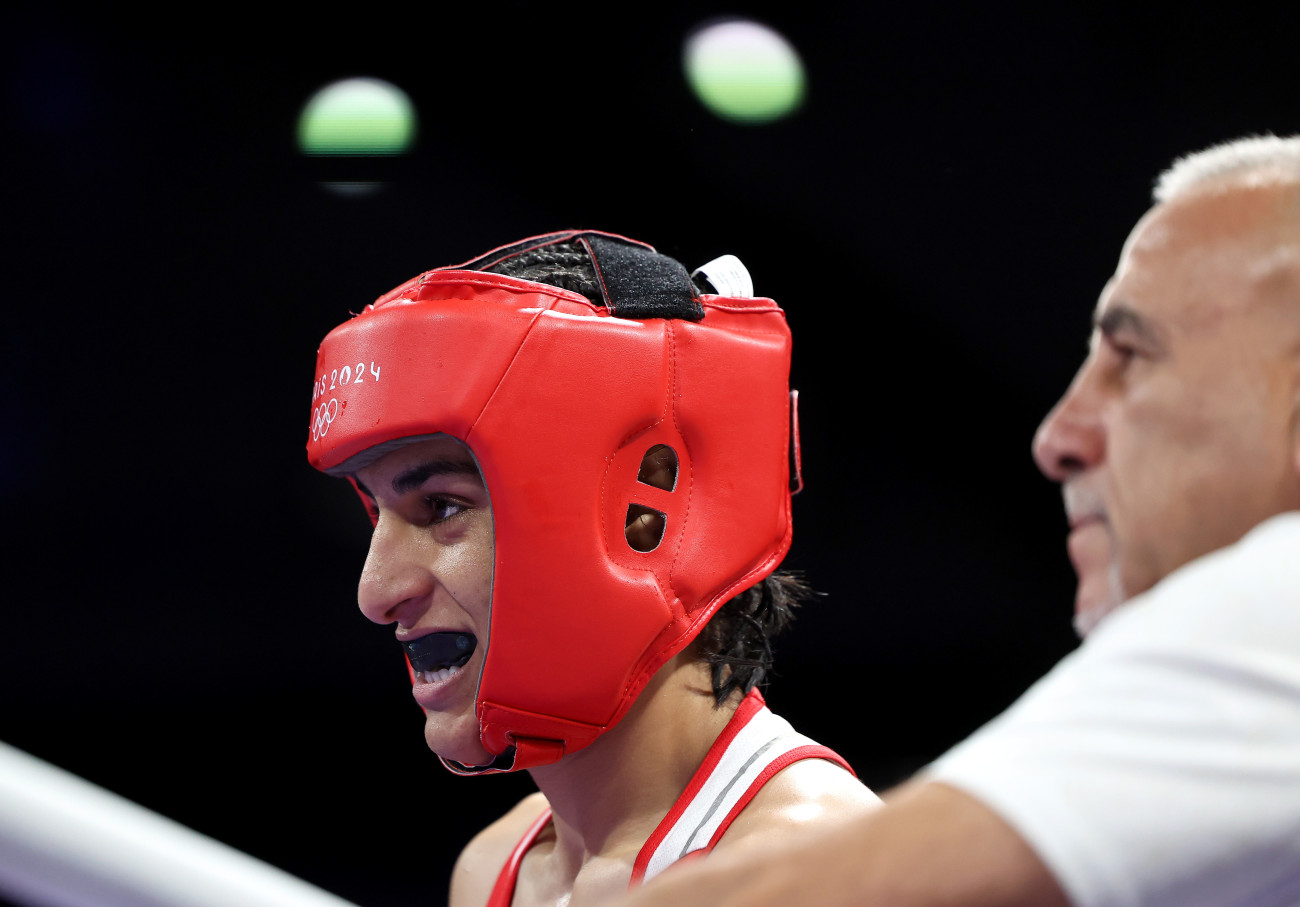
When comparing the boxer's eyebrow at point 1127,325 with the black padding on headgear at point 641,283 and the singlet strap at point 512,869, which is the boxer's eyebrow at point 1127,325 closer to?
the black padding on headgear at point 641,283

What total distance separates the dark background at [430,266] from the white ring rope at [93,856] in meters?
2.35

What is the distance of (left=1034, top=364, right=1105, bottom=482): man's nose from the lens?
88 centimetres

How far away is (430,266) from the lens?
2848 mm

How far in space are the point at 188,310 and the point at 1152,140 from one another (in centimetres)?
247

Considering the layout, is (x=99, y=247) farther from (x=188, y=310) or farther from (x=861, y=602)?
(x=861, y=602)

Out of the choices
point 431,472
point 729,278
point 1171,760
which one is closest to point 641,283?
point 729,278

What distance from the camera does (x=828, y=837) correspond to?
2.05 ft

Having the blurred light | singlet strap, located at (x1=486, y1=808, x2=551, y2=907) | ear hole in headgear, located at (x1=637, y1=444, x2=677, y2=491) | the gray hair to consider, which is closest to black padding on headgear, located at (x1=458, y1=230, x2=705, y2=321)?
ear hole in headgear, located at (x1=637, y1=444, x2=677, y2=491)

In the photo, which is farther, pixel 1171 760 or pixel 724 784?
pixel 724 784

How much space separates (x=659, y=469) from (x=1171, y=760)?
3.43 feet

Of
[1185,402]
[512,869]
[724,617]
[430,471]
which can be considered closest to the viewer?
[1185,402]

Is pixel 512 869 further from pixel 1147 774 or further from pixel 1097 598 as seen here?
pixel 1147 774

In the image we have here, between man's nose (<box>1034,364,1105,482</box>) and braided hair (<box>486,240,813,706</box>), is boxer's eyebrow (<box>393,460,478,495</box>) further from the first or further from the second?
man's nose (<box>1034,364,1105,482</box>)

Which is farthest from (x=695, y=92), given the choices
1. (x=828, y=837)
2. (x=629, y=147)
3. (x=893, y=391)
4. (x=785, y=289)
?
(x=828, y=837)
